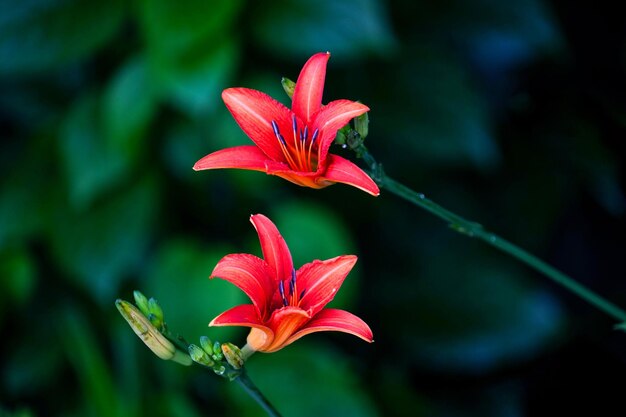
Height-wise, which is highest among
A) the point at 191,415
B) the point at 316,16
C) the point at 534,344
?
the point at 316,16

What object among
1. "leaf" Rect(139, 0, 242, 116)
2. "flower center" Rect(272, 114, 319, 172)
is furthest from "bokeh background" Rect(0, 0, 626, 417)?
"flower center" Rect(272, 114, 319, 172)

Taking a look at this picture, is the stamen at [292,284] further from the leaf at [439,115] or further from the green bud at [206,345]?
the leaf at [439,115]

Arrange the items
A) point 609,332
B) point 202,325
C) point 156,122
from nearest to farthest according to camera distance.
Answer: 1. point 609,332
2. point 202,325
3. point 156,122

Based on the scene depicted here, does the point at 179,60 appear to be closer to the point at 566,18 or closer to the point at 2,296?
the point at 2,296

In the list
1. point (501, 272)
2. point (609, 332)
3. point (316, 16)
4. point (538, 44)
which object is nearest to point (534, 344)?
point (501, 272)

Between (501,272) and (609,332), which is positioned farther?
(501,272)

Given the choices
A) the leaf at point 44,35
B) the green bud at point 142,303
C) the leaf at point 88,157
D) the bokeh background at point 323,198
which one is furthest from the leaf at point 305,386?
the green bud at point 142,303

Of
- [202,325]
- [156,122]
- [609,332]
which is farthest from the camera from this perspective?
[156,122]
